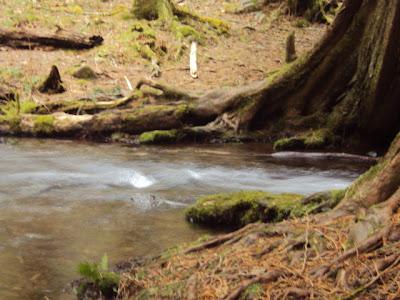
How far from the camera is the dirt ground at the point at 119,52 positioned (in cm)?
1509

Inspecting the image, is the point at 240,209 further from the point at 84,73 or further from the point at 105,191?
the point at 84,73

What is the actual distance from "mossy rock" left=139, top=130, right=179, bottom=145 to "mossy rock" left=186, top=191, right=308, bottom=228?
18.2ft

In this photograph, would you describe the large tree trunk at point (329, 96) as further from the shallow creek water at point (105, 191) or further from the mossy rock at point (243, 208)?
the mossy rock at point (243, 208)

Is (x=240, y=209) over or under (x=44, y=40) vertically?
under

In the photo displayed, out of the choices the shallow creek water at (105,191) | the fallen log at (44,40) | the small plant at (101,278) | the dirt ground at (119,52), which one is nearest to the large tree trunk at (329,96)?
the shallow creek water at (105,191)

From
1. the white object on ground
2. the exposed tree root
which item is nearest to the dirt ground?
the white object on ground

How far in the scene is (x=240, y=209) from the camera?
19.2ft

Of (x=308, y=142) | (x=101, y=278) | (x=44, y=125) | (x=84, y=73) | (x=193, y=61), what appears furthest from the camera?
(x=193, y=61)

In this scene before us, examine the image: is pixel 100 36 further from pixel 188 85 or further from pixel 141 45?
pixel 188 85

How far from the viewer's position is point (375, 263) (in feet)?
9.88

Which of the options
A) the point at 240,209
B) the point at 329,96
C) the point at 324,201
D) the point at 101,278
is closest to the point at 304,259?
the point at 101,278

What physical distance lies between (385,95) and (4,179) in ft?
21.3

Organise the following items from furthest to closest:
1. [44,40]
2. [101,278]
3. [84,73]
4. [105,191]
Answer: [44,40], [84,73], [105,191], [101,278]

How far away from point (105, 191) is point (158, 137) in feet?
13.4
